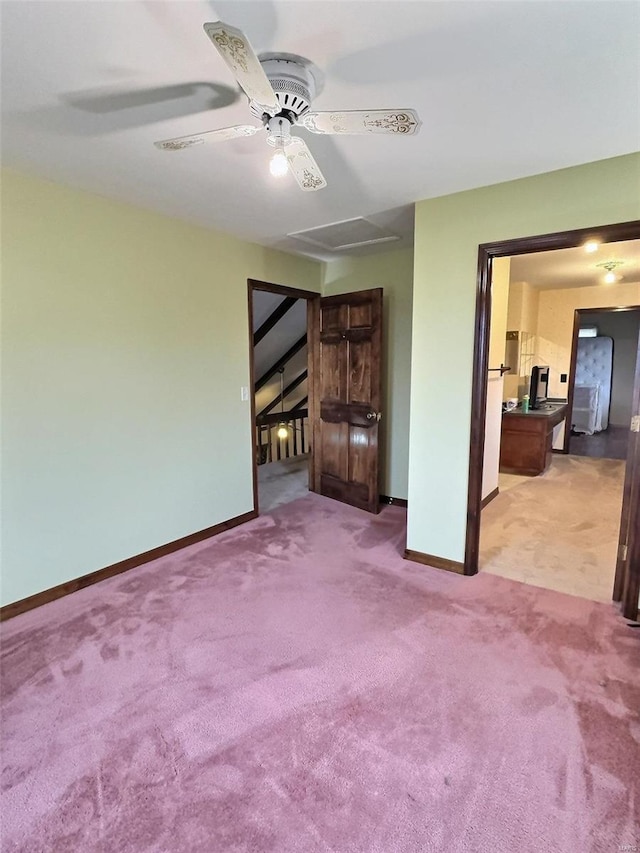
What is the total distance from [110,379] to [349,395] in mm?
2159

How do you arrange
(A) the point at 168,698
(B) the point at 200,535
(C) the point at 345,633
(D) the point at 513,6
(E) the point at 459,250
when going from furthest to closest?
(B) the point at 200,535
(E) the point at 459,250
(C) the point at 345,633
(A) the point at 168,698
(D) the point at 513,6

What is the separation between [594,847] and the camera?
1.28 m

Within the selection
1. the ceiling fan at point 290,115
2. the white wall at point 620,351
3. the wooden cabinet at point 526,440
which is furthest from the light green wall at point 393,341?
the white wall at point 620,351

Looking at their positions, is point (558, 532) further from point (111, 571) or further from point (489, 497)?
point (111, 571)

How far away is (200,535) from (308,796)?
2.30 m

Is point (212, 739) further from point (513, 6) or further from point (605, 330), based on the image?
point (605, 330)

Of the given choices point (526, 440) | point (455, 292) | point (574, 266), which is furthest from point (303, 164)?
point (526, 440)

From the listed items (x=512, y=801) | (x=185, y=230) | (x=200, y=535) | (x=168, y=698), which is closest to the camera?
(x=512, y=801)

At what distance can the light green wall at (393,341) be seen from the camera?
160 inches

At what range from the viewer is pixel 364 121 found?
1.46 meters

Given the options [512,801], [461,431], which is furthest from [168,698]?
[461,431]

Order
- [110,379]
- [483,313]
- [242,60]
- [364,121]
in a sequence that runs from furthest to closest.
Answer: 1. [110,379]
2. [483,313]
3. [364,121]
4. [242,60]

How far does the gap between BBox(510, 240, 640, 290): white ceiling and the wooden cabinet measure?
168 centimetres

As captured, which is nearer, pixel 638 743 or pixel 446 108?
pixel 638 743
